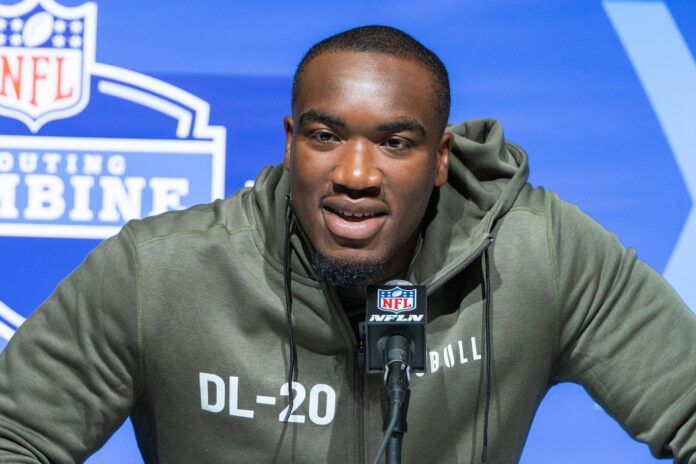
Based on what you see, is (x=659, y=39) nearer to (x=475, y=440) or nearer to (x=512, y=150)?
(x=512, y=150)

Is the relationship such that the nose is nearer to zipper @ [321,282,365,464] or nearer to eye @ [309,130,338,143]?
eye @ [309,130,338,143]

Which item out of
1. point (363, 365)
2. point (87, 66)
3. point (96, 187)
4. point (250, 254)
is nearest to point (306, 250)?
point (250, 254)

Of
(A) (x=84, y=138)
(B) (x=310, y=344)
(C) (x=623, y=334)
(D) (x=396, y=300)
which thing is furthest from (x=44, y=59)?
(C) (x=623, y=334)

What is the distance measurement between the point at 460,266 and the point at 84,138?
855 millimetres

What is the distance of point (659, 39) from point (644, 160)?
0.78ft

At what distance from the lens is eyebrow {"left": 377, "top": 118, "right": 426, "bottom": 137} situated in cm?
153

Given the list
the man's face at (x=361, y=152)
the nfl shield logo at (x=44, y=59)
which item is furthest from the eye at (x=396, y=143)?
the nfl shield logo at (x=44, y=59)

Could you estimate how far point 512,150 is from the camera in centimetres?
188

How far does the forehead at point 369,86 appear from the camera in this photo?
153cm

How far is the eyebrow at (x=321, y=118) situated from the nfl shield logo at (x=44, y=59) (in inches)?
28.4

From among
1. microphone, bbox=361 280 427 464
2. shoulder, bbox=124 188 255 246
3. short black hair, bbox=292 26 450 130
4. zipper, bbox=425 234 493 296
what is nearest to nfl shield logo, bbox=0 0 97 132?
shoulder, bbox=124 188 255 246

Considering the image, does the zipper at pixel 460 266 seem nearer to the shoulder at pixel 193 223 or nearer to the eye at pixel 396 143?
the eye at pixel 396 143

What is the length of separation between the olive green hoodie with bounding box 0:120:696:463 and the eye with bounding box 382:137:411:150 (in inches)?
8.0

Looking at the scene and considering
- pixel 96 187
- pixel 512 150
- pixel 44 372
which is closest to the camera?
pixel 44 372
